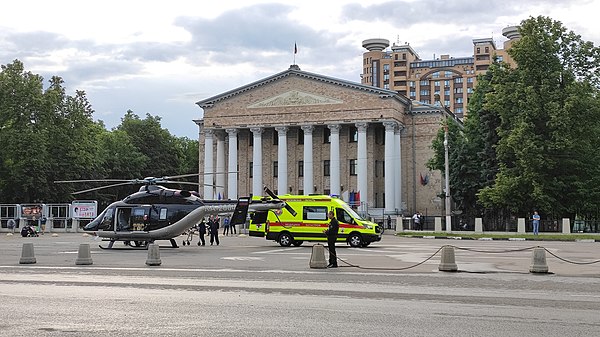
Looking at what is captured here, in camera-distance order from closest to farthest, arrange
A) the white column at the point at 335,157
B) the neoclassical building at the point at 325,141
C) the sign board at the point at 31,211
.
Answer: the sign board at the point at 31,211 → the neoclassical building at the point at 325,141 → the white column at the point at 335,157

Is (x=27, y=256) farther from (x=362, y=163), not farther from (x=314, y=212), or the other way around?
(x=362, y=163)

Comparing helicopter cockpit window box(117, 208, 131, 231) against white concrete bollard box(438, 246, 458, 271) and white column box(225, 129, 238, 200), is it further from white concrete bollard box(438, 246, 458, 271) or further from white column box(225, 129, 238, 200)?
white column box(225, 129, 238, 200)

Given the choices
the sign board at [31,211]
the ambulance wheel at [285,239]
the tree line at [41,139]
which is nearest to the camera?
the ambulance wheel at [285,239]

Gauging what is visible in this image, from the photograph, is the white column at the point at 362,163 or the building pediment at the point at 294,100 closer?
the white column at the point at 362,163

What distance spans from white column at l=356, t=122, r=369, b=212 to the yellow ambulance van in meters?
40.9

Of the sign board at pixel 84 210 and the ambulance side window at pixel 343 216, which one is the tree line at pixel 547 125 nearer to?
the ambulance side window at pixel 343 216

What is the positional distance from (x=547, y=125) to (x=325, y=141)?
1312 inches

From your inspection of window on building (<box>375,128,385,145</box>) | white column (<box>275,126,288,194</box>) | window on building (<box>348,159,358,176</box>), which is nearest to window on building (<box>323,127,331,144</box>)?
window on building (<box>348,159,358,176</box>)

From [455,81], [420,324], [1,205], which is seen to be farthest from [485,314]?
[455,81]

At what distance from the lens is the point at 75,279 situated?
18516 millimetres

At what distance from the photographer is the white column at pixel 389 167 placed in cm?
7538

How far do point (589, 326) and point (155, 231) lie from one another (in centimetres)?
2560

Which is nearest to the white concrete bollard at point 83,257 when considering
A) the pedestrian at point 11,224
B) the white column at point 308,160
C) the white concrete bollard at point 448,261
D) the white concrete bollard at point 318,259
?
the white concrete bollard at point 318,259

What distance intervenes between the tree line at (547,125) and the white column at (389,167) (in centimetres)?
1877
